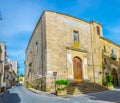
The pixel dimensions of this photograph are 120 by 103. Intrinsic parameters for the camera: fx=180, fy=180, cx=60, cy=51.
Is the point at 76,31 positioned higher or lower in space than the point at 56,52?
higher

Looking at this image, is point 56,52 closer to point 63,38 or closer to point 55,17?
point 63,38

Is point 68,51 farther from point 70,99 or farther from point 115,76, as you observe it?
point 115,76

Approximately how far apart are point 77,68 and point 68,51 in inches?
95.8

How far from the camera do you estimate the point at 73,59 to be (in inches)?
861

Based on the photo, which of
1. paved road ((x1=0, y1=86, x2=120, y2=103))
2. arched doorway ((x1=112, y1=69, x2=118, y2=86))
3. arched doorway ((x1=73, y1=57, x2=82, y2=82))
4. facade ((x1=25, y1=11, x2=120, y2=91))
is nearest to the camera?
paved road ((x1=0, y1=86, x2=120, y2=103))

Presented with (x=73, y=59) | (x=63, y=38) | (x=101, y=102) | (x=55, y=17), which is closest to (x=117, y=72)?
(x=73, y=59)

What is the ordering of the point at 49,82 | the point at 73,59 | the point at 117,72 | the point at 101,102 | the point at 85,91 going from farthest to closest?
the point at 117,72 < the point at 73,59 < the point at 49,82 < the point at 85,91 < the point at 101,102

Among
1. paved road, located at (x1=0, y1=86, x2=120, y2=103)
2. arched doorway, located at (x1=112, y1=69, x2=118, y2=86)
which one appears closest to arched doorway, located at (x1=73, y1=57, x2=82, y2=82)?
paved road, located at (x1=0, y1=86, x2=120, y2=103)

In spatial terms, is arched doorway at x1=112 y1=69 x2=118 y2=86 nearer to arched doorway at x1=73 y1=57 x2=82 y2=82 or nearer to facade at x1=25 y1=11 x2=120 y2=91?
facade at x1=25 y1=11 x2=120 y2=91

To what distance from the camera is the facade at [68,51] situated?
19969 millimetres

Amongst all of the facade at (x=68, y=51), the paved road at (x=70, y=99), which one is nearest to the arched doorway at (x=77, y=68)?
the facade at (x=68, y=51)

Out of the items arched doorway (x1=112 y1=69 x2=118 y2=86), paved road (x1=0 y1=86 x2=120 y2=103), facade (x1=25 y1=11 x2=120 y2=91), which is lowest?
paved road (x1=0 y1=86 x2=120 y2=103)

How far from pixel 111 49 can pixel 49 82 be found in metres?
14.5

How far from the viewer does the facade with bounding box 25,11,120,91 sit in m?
20.0
